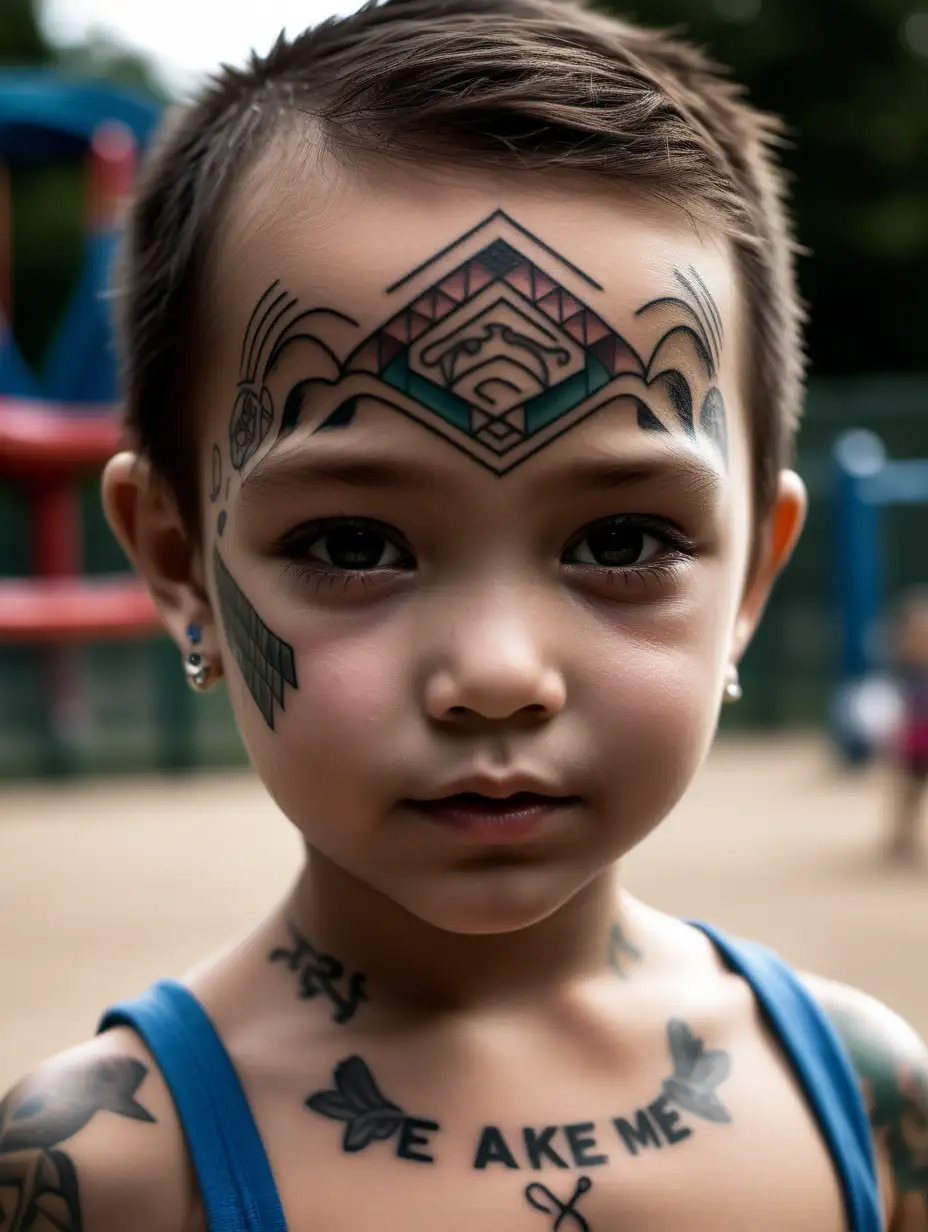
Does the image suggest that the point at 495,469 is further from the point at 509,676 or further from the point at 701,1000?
the point at 701,1000

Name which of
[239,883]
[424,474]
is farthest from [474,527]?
[239,883]

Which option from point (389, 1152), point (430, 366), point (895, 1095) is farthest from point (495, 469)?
point (895, 1095)

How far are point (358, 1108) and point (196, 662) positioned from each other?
0.44 meters

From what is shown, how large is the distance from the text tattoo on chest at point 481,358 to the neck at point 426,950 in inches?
9.9

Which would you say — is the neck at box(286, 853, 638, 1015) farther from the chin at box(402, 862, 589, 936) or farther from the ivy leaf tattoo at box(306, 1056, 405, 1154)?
the chin at box(402, 862, 589, 936)

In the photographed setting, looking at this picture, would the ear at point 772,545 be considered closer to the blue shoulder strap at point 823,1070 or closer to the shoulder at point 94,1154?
the blue shoulder strap at point 823,1070

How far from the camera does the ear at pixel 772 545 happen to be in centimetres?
150

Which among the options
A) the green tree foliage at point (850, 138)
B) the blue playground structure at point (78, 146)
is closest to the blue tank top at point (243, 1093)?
the blue playground structure at point (78, 146)

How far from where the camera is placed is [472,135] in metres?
1.25

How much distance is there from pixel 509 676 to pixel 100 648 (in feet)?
32.4

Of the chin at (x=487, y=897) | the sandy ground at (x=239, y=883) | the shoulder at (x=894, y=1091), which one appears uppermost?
the chin at (x=487, y=897)

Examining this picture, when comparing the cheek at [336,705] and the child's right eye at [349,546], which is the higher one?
the child's right eye at [349,546]

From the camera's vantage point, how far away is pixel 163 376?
→ 1456 mm

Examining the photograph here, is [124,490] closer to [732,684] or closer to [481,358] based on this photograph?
[481,358]
